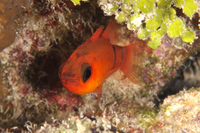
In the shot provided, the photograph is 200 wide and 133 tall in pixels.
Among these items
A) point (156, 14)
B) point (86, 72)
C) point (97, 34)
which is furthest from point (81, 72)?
point (156, 14)

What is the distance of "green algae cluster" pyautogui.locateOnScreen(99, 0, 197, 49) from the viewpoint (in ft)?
7.31

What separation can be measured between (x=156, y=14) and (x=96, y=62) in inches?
52.7

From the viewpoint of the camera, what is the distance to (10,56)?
395cm

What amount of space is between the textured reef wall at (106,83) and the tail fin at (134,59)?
221 millimetres

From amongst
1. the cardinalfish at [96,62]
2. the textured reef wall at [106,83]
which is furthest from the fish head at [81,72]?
the textured reef wall at [106,83]

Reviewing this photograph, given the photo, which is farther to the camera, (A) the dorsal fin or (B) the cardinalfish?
(A) the dorsal fin

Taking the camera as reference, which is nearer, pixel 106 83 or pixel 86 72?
pixel 86 72

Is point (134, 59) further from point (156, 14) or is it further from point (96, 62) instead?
point (156, 14)

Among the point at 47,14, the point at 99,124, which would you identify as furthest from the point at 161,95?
the point at 47,14

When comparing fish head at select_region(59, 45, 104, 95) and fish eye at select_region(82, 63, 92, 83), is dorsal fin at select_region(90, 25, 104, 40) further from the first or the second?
fish eye at select_region(82, 63, 92, 83)

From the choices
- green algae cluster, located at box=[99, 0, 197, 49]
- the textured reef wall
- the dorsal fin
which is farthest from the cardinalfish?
green algae cluster, located at box=[99, 0, 197, 49]

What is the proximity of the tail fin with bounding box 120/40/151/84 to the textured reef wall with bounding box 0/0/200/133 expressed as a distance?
22 cm

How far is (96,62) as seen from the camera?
297 centimetres

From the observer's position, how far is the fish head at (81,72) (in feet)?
8.55
